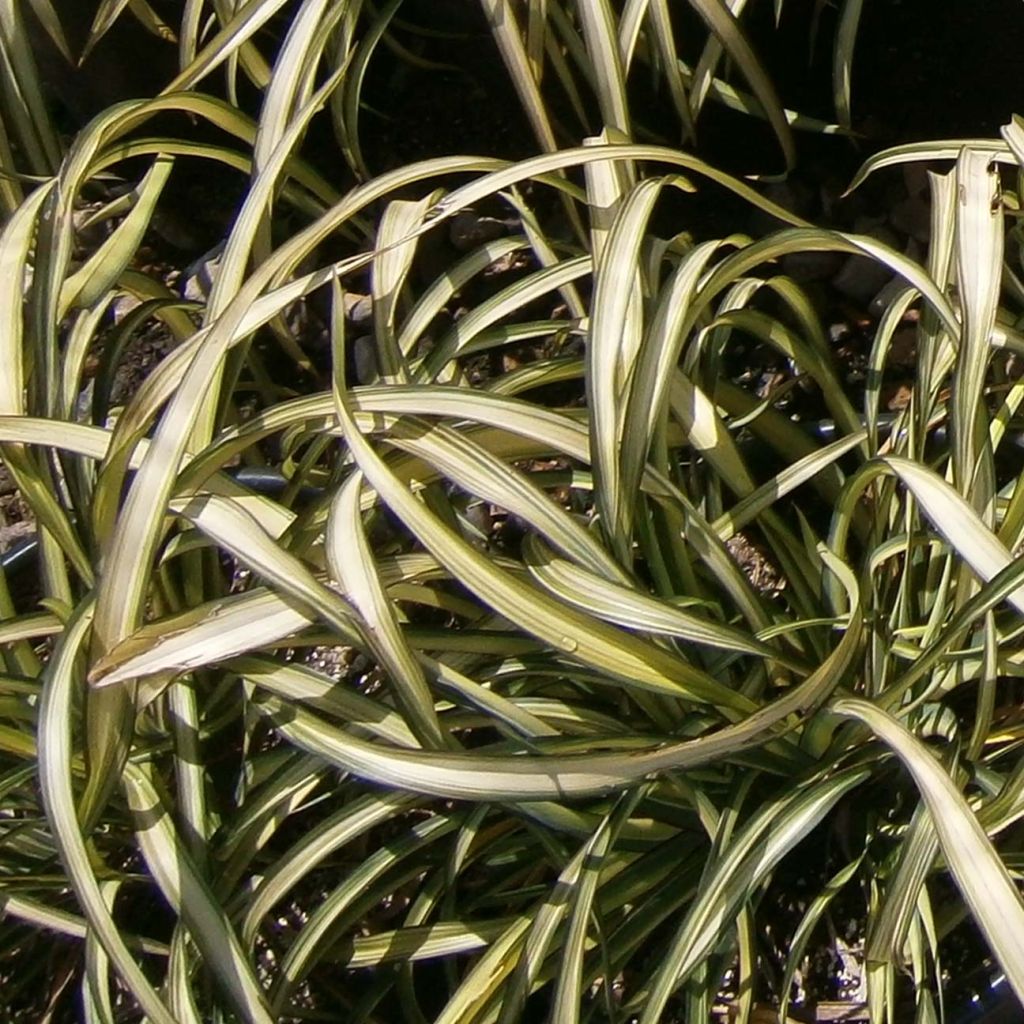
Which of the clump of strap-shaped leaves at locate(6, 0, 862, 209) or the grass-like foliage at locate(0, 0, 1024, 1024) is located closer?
the grass-like foliage at locate(0, 0, 1024, 1024)

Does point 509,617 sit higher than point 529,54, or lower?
lower

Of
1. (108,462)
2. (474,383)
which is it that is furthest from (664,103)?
(108,462)

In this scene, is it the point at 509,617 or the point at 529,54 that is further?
the point at 529,54

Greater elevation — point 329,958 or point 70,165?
point 70,165

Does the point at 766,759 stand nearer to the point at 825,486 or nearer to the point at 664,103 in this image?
the point at 825,486

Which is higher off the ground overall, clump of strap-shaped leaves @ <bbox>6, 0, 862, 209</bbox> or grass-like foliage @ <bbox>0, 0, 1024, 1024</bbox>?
clump of strap-shaped leaves @ <bbox>6, 0, 862, 209</bbox>

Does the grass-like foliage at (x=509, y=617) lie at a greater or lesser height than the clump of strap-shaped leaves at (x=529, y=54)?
lesser

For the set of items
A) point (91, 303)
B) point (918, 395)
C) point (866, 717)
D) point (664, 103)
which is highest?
point (664, 103)

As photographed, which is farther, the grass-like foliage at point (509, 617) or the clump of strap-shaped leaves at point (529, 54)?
the clump of strap-shaped leaves at point (529, 54)
